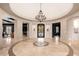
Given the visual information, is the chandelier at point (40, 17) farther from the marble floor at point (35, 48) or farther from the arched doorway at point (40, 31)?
the marble floor at point (35, 48)

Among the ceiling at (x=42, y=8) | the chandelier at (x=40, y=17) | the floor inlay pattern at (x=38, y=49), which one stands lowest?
the floor inlay pattern at (x=38, y=49)

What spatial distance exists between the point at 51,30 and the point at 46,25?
125 mm

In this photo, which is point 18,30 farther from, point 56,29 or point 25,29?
point 56,29

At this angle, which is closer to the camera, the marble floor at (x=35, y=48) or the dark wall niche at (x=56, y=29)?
the marble floor at (x=35, y=48)

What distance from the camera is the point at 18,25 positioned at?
214cm

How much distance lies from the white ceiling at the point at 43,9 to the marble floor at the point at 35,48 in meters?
0.43

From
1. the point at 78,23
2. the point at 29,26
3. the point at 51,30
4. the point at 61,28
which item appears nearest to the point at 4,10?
the point at 29,26

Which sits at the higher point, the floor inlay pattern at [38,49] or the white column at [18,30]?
the white column at [18,30]

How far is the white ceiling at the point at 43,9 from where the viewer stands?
2.11 meters

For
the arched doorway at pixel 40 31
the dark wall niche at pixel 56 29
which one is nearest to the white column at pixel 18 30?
the arched doorway at pixel 40 31

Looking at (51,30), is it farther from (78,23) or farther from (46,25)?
(78,23)

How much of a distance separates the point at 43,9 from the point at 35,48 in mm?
667

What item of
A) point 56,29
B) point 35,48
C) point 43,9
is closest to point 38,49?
point 35,48

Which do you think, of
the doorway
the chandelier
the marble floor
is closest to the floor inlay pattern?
the marble floor
